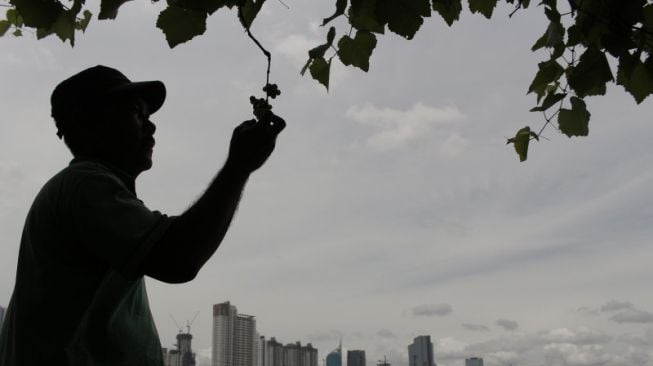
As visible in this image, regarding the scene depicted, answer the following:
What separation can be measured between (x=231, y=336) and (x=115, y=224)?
10022 centimetres

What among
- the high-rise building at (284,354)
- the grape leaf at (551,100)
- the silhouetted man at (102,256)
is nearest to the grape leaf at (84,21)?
the silhouetted man at (102,256)

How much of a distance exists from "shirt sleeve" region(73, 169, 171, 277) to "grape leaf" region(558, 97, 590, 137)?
202cm

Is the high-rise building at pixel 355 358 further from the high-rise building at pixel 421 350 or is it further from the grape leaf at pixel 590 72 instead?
the grape leaf at pixel 590 72

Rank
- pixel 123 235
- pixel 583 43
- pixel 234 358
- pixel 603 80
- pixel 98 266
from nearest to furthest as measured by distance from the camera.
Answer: pixel 123 235, pixel 98 266, pixel 603 80, pixel 583 43, pixel 234 358

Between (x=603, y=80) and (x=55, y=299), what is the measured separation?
225 centimetres

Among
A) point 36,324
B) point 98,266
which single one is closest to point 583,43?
point 98,266

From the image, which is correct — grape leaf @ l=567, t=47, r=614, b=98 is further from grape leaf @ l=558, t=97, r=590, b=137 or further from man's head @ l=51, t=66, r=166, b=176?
man's head @ l=51, t=66, r=166, b=176

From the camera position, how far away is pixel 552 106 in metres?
3.11

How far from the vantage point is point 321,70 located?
2789mm

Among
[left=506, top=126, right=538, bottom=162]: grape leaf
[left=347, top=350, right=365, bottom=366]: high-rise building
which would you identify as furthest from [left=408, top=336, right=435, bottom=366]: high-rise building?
[left=506, top=126, right=538, bottom=162]: grape leaf

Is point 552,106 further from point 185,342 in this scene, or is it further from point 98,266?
point 185,342

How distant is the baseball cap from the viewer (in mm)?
2324

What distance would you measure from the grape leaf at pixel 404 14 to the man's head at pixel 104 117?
0.89 meters

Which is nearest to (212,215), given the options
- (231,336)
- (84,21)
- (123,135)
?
(123,135)
